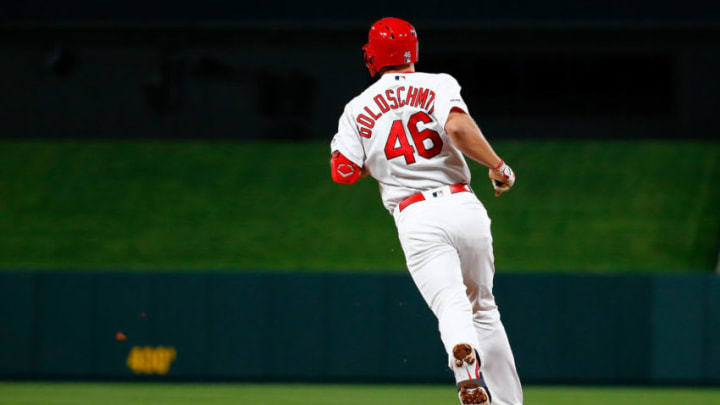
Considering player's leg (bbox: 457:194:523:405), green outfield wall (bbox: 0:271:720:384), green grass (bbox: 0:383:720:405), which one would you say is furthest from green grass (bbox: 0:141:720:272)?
player's leg (bbox: 457:194:523:405)

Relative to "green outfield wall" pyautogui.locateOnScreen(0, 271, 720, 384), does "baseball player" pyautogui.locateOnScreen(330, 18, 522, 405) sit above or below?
above

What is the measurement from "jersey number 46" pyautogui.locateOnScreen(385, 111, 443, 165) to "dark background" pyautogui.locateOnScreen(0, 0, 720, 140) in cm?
1086

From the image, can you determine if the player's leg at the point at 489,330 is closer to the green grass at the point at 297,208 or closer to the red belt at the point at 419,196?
the red belt at the point at 419,196

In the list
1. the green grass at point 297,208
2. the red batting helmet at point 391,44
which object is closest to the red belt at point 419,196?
the red batting helmet at point 391,44

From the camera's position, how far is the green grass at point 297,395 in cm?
718

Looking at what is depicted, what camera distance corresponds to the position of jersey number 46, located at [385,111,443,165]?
4105 mm

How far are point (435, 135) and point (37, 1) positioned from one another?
12275mm

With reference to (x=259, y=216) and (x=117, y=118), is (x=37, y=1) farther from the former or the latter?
(x=259, y=216)

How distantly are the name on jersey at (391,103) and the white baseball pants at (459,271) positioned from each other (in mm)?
358

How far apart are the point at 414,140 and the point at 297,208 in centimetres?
883

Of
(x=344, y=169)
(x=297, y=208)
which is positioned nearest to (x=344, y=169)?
(x=344, y=169)

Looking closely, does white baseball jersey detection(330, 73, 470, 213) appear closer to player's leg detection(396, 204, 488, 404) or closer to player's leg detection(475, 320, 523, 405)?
player's leg detection(396, 204, 488, 404)

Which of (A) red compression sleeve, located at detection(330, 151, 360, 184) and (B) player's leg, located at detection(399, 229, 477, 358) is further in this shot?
(A) red compression sleeve, located at detection(330, 151, 360, 184)

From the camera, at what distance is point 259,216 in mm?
12766
